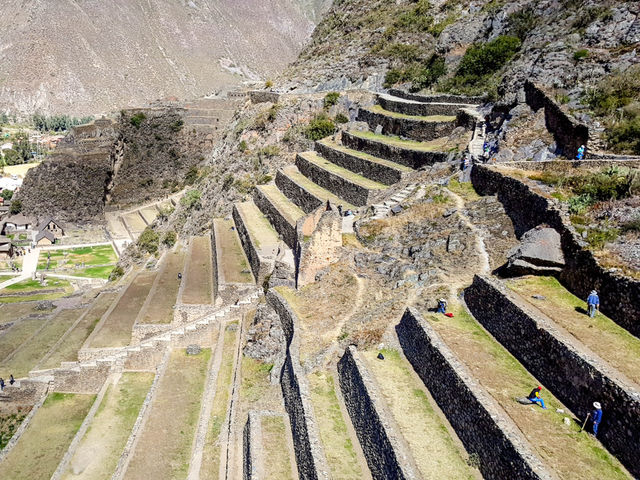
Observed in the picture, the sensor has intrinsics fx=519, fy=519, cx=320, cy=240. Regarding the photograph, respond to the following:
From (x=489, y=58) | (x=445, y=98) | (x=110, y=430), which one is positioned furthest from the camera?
(x=489, y=58)

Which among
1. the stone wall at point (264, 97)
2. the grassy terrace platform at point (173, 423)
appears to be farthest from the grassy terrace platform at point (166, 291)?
the stone wall at point (264, 97)

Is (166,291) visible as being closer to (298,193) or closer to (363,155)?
(298,193)

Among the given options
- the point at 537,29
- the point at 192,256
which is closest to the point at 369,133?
the point at 537,29

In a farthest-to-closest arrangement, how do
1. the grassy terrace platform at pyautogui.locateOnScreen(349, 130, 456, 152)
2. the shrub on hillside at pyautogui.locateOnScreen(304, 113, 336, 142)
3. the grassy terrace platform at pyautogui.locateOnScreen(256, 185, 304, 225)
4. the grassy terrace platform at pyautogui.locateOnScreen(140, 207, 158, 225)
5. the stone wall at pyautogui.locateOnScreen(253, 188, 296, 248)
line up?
the grassy terrace platform at pyautogui.locateOnScreen(140, 207, 158, 225) < the shrub on hillside at pyautogui.locateOnScreen(304, 113, 336, 142) < the grassy terrace platform at pyautogui.locateOnScreen(256, 185, 304, 225) < the grassy terrace platform at pyautogui.locateOnScreen(349, 130, 456, 152) < the stone wall at pyautogui.locateOnScreen(253, 188, 296, 248)

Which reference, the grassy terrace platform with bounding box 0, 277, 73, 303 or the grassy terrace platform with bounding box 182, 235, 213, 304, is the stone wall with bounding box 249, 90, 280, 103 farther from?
the grassy terrace platform with bounding box 0, 277, 73, 303

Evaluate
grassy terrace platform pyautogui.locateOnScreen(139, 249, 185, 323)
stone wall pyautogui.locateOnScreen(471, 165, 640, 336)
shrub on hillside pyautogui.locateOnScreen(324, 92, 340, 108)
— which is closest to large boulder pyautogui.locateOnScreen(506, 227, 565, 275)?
stone wall pyautogui.locateOnScreen(471, 165, 640, 336)

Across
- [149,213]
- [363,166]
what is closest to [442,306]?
[363,166]
